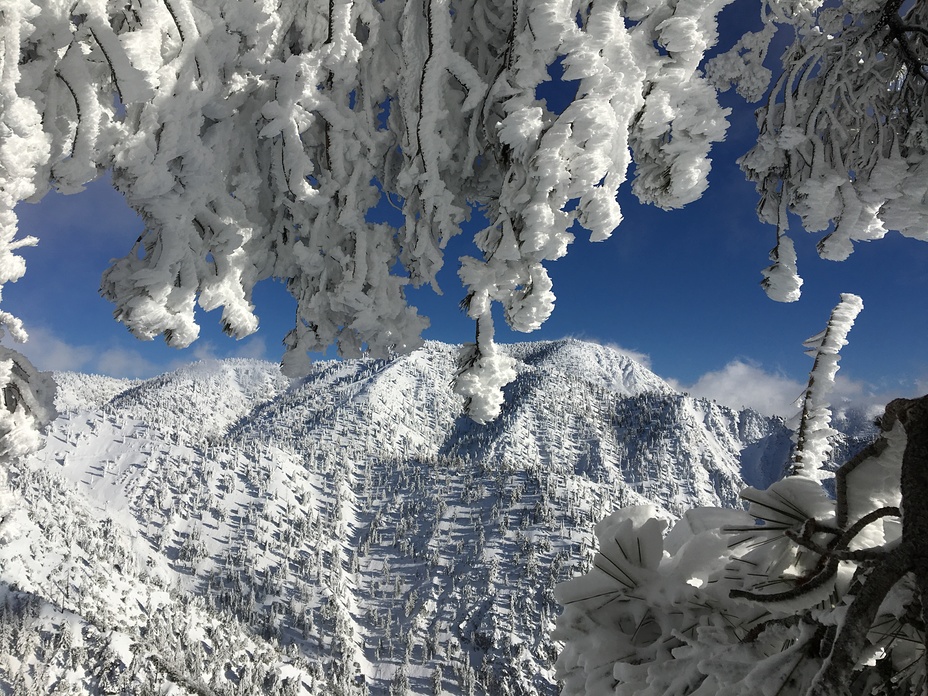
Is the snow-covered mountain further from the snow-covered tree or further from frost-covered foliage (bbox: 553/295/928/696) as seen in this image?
frost-covered foliage (bbox: 553/295/928/696)

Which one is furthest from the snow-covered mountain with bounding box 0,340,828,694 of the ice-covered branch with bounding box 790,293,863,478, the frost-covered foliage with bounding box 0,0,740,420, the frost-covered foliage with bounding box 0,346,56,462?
the frost-covered foliage with bounding box 0,346,56,462

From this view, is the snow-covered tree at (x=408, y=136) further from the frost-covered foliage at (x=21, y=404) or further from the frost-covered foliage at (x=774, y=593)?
the frost-covered foliage at (x=774, y=593)

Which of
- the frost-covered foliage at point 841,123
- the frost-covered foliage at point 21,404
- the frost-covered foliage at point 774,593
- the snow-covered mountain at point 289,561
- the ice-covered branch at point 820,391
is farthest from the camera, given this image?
the snow-covered mountain at point 289,561

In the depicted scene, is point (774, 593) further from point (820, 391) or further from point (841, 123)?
point (841, 123)

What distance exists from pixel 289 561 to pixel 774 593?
16799cm

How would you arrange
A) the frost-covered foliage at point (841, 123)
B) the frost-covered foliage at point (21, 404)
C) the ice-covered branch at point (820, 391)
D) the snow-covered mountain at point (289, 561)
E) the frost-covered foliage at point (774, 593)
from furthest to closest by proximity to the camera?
the snow-covered mountain at point (289, 561) → the frost-covered foliage at point (841, 123) → the ice-covered branch at point (820, 391) → the frost-covered foliage at point (21, 404) → the frost-covered foliage at point (774, 593)

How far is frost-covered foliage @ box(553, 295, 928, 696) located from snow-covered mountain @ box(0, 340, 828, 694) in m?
91.4

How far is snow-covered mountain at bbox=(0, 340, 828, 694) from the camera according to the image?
101000mm

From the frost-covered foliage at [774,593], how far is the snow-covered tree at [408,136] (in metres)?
1.08

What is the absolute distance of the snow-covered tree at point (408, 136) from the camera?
1698 mm

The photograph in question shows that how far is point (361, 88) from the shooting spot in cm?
249

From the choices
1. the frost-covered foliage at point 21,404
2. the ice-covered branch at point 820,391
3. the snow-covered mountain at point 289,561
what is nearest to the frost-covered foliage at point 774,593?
the ice-covered branch at point 820,391

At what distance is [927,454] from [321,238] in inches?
91.5

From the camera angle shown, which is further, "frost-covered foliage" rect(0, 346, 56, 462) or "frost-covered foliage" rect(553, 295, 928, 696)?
"frost-covered foliage" rect(0, 346, 56, 462)
